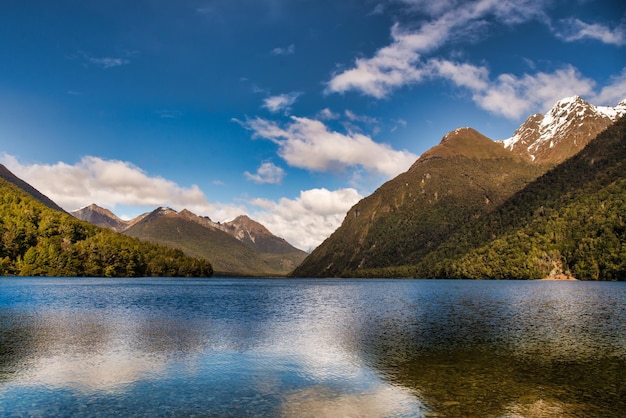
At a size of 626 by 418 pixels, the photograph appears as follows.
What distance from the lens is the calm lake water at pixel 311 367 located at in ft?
76.1

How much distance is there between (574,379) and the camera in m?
28.9

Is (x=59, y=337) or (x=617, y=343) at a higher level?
(x=617, y=343)

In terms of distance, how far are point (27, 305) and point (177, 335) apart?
4201 cm

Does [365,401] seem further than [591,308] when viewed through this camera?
No

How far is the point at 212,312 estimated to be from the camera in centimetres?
7081

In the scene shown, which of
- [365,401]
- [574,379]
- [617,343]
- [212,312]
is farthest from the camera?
[212,312]

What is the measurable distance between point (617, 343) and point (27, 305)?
268 ft

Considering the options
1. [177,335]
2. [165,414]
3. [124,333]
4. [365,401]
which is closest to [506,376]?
[365,401]

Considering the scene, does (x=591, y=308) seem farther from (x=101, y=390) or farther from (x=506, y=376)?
(x=101, y=390)

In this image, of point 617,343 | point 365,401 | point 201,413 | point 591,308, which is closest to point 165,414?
point 201,413

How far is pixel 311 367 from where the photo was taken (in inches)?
1278

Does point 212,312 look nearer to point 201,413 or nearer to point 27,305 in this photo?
point 27,305

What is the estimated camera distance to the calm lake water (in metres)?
23.2

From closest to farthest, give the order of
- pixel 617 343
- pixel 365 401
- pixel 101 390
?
pixel 365 401, pixel 101 390, pixel 617 343
